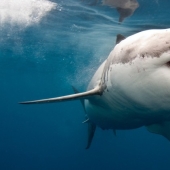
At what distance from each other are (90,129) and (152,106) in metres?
5.42

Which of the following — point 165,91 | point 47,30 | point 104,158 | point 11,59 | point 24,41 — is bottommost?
point 104,158

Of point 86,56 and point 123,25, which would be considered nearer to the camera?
point 123,25

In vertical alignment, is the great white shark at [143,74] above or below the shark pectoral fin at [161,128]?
above

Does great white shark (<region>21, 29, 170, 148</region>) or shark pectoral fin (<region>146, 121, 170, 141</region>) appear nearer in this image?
great white shark (<region>21, 29, 170, 148</region>)

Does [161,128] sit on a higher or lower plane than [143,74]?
lower

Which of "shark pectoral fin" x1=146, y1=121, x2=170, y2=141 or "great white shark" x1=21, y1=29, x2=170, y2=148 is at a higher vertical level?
"great white shark" x1=21, y1=29, x2=170, y2=148

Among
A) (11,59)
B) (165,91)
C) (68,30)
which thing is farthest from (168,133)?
(11,59)

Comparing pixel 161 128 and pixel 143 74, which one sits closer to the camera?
pixel 143 74

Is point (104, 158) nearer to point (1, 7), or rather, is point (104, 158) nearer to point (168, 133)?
point (1, 7)

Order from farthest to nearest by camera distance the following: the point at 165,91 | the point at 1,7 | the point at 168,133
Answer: the point at 1,7, the point at 168,133, the point at 165,91

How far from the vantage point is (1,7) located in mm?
12617

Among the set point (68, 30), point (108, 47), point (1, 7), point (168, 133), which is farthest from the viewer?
point (108, 47)

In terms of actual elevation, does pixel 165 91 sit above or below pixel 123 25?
above

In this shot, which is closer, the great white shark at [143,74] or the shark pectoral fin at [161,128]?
the great white shark at [143,74]
